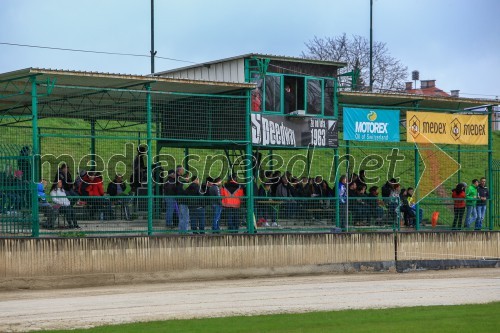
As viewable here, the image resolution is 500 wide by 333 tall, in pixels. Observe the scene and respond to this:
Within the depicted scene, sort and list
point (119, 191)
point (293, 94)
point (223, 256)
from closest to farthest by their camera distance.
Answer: point (223, 256), point (293, 94), point (119, 191)

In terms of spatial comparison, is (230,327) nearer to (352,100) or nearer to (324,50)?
(352,100)

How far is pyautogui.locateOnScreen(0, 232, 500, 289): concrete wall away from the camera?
1955cm

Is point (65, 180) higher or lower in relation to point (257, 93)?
lower

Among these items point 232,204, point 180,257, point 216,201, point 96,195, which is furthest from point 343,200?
point 96,195

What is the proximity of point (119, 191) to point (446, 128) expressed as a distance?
29.4ft

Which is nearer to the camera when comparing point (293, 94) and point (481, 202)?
point (293, 94)

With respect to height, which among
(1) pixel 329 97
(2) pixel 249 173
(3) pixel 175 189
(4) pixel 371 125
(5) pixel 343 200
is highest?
(1) pixel 329 97

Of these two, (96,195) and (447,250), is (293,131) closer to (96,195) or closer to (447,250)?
(447,250)

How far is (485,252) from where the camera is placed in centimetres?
2605

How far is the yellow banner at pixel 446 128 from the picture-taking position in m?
25.9

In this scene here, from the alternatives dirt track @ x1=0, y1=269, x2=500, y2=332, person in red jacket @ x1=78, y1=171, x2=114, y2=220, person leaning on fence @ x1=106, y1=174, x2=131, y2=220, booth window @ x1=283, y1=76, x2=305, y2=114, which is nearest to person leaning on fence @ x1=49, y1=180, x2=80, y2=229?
person in red jacket @ x1=78, y1=171, x2=114, y2=220

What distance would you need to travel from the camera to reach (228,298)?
1766 centimetres

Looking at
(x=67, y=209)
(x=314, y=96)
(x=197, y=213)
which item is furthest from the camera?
(x=314, y=96)

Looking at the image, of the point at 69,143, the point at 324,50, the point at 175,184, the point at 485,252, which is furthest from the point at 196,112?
the point at 324,50
